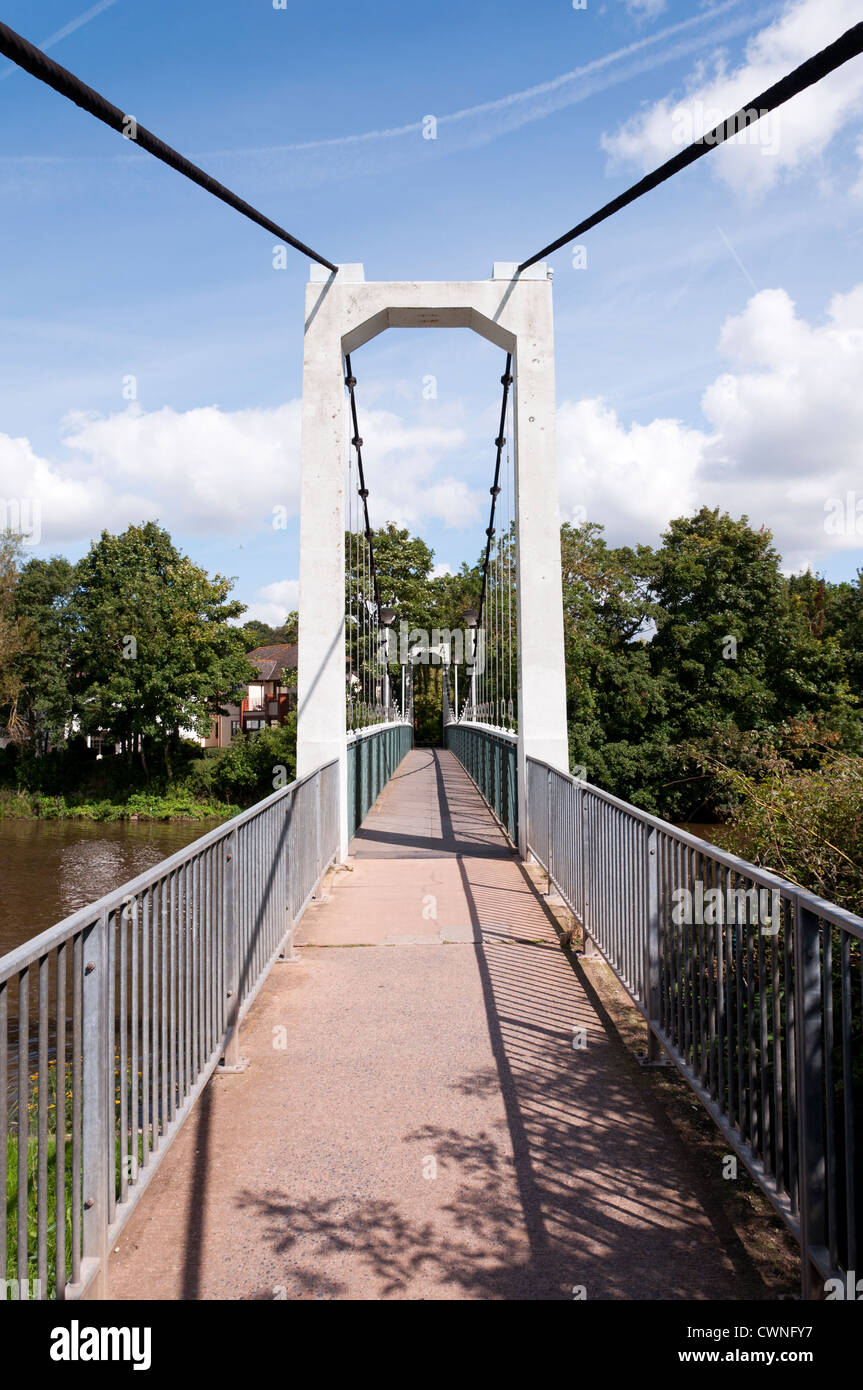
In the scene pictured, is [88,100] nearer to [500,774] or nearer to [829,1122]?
[829,1122]

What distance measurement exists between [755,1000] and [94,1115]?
182 cm

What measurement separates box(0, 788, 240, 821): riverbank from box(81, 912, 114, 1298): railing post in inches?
1244

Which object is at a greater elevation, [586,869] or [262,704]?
[262,704]

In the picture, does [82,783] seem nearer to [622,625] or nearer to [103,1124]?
[622,625]

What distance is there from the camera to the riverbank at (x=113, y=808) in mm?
33812

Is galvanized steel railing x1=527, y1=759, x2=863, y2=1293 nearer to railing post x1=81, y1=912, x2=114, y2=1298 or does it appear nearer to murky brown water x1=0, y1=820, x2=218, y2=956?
railing post x1=81, y1=912, x2=114, y2=1298

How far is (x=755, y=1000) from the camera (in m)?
2.66

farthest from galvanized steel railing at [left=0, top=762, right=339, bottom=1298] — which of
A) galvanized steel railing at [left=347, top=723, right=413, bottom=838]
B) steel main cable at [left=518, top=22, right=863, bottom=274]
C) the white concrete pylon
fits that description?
galvanized steel railing at [left=347, top=723, right=413, bottom=838]

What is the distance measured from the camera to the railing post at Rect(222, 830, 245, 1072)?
367 cm

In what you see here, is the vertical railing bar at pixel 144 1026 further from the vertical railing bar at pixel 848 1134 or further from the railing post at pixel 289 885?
the railing post at pixel 289 885

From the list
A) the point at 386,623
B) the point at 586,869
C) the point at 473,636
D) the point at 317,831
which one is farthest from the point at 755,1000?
the point at 473,636

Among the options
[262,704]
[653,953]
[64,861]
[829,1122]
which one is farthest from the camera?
[262,704]

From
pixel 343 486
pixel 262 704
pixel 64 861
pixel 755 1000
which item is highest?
pixel 343 486

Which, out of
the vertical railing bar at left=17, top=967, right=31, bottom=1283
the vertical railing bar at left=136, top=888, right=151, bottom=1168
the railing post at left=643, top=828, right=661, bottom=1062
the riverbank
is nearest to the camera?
the vertical railing bar at left=17, top=967, right=31, bottom=1283
